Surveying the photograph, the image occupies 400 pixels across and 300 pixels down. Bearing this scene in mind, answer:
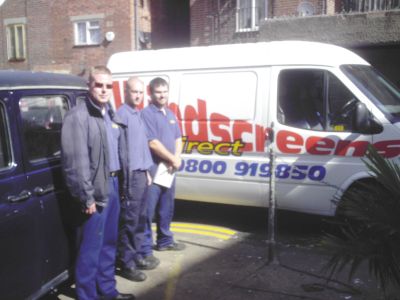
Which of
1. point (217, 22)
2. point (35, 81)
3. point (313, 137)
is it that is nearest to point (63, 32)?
point (217, 22)

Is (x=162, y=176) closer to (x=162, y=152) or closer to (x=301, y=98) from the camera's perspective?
(x=162, y=152)

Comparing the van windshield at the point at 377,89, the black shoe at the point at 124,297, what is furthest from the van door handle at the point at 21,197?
the van windshield at the point at 377,89

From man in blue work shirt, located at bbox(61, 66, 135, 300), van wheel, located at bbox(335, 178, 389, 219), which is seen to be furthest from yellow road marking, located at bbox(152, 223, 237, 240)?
van wheel, located at bbox(335, 178, 389, 219)

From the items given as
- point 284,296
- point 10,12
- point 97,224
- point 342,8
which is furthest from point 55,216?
point 10,12

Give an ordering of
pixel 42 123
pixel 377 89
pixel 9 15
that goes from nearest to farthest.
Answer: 1. pixel 42 123
2. pixel 377 89
3. pixel 9 15

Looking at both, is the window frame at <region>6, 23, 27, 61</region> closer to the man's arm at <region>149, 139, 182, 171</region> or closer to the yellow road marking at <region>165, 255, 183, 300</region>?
the man's arm at <region>149, 139, 182, 171</region>

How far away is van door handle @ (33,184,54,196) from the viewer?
3.52 m

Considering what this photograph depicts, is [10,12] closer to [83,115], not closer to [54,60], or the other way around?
[54,60]

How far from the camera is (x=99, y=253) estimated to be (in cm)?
391

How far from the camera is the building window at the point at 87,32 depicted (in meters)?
19.3

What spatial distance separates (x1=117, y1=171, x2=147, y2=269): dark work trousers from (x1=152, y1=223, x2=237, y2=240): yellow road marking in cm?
167

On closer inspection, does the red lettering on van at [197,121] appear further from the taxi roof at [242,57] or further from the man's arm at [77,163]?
the man's arm at [77,163]

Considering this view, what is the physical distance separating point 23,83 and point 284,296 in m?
2.87

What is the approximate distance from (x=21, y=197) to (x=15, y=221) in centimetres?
18
